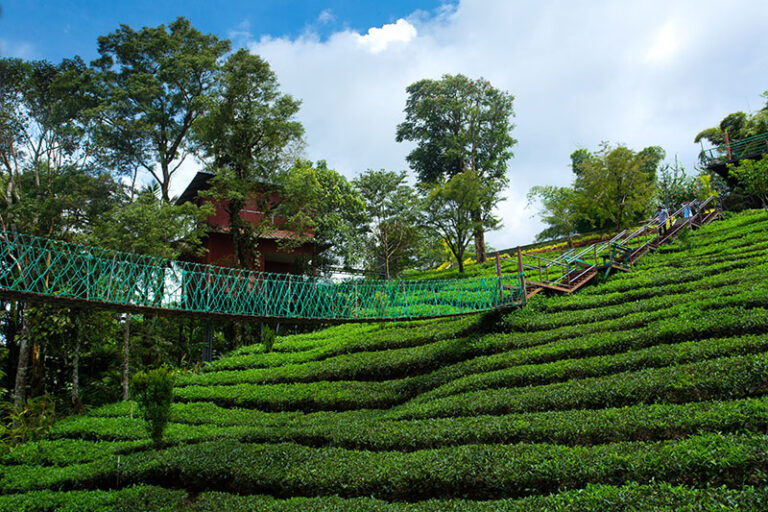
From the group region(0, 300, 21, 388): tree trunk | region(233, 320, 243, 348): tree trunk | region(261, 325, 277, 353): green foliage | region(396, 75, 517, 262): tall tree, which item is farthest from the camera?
region(396, 75, 517, 262): tall tree

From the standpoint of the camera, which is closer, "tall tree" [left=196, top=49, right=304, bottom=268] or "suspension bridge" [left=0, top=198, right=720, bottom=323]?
"suspension bridge" [left=0, top=198, right=720, bottom=323]

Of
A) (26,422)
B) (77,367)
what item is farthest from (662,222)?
(26,422)

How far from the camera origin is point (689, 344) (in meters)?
8.75

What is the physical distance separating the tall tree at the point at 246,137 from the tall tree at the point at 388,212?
7.40 metres

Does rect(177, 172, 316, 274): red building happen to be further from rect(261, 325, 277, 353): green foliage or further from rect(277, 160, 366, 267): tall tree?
rect(261, 325, 277, 353): green foliage

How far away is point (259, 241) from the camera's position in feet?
74.0

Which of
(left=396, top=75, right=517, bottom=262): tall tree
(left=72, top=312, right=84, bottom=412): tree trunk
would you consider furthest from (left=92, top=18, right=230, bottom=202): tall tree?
(left=396, top=75, right=517, bottom=262): tall tree

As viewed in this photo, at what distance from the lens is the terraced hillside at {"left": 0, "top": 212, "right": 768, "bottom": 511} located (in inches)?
227

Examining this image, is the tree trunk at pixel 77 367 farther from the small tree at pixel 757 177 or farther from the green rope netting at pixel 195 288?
the small tree at pixel 757 177

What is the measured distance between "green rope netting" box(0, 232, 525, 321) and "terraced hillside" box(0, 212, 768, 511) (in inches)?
41.0

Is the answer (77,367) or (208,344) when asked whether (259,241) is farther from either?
(77,367)

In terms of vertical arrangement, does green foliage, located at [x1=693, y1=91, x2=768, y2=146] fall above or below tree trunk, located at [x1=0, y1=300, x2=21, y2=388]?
above

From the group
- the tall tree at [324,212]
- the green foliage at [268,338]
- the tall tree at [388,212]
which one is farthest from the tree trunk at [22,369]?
the tall tree at [388,212]

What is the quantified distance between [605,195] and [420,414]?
18.1 meters
